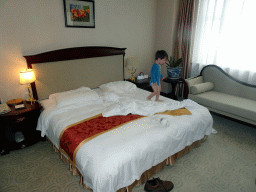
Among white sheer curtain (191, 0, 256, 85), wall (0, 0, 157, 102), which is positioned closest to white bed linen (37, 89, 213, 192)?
wall (0, 0, 157, 102)

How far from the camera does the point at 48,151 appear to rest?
318cm

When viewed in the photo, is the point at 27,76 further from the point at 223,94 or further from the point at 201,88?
the point at 223,94

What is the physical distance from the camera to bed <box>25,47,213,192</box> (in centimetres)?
210

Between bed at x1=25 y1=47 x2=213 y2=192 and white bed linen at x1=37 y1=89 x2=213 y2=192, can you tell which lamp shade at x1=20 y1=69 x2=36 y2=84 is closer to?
bed at x1=25 y1=47 x2=213 y2=192

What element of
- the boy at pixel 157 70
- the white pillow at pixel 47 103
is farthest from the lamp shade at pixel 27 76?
the boy at pixel 157 70

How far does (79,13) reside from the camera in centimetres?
389

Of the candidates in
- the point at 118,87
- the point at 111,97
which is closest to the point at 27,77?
the point at 111,97

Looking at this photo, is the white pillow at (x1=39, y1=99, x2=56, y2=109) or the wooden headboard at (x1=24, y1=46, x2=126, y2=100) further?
the wooden headboard at (x1=24, y1=46, x2=126, y2=100)

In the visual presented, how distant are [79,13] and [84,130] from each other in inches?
108

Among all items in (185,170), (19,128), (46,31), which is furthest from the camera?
(46,31)

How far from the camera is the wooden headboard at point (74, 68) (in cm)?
357

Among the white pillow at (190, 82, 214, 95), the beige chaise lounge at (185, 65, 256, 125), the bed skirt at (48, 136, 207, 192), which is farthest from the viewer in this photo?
the white pillow at (190, 82, 214, 95)

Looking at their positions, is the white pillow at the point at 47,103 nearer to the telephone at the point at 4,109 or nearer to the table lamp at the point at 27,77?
the table lamp at the point at 27,77

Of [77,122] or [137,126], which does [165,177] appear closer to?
[137,126]
